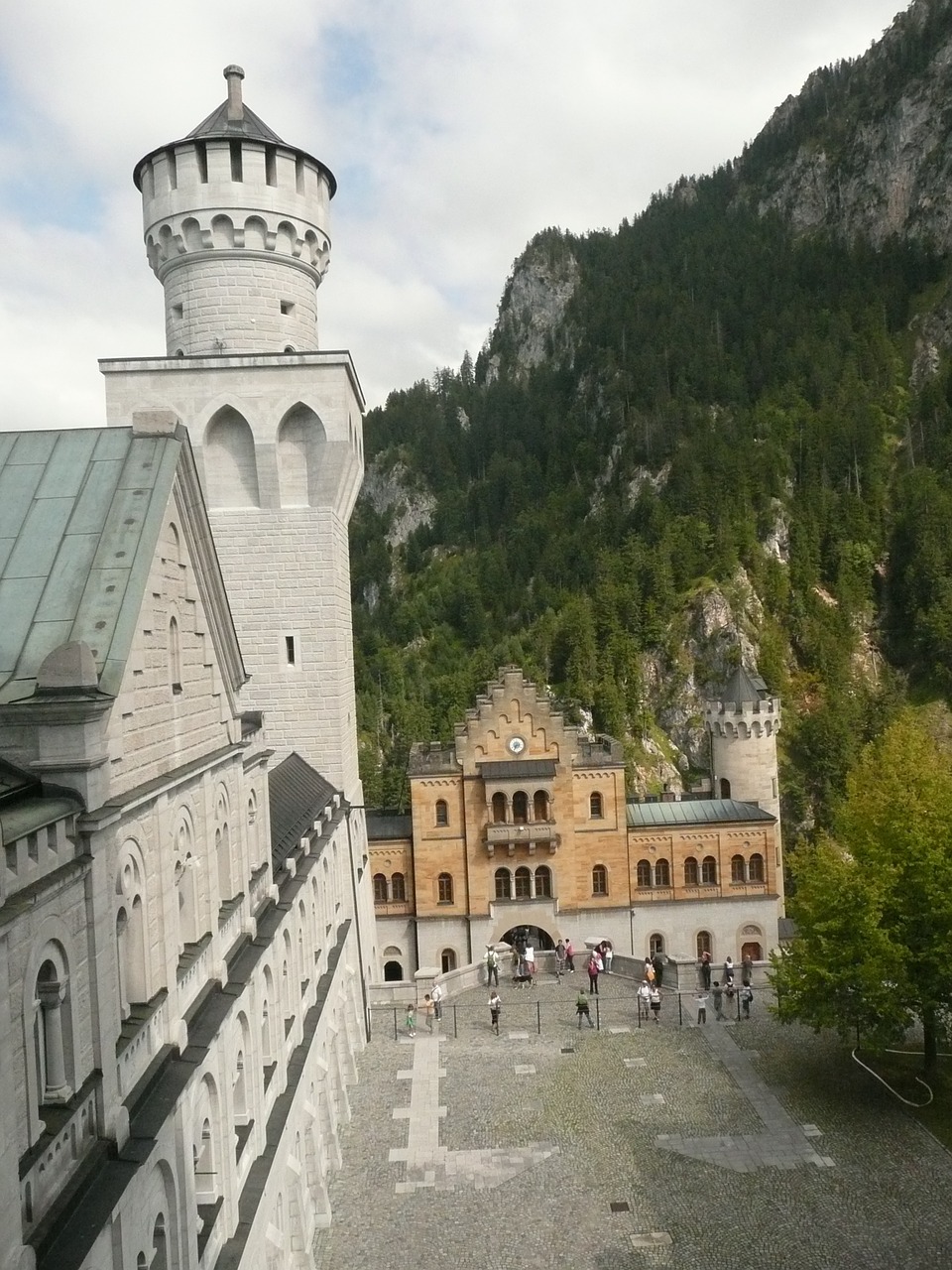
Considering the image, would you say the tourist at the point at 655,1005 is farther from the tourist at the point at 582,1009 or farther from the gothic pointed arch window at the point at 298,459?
the gothic pointed arch window at the point at 298,459

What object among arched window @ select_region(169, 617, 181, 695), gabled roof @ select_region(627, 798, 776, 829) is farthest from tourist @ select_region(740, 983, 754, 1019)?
arched window @ select_region(169, 617, 181, 695)

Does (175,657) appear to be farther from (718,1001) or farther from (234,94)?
(718,1001)

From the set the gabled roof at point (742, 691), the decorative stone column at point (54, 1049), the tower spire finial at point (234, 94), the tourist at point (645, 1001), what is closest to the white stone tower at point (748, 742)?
the gabled roof at point (742, 691)

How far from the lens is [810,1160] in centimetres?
1981

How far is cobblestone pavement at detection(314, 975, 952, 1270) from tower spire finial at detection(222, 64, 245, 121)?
26.5m

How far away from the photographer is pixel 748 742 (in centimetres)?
4469

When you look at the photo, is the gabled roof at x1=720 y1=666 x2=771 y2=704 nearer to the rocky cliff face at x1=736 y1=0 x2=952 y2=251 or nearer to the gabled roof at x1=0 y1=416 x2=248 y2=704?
the gabled roof at x1=0 y1=416 x2=248 y2=704

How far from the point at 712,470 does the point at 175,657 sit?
94268mm

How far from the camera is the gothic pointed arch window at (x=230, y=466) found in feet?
84.2

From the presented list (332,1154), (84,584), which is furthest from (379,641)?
(84,584)

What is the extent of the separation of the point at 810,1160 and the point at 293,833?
12940 millimetres

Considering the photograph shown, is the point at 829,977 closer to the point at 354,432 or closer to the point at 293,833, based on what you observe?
the point at 293,833

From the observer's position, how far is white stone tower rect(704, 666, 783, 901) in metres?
44.5

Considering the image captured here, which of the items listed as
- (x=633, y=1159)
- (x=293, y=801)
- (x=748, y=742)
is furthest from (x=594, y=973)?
(x=748, y=742)
